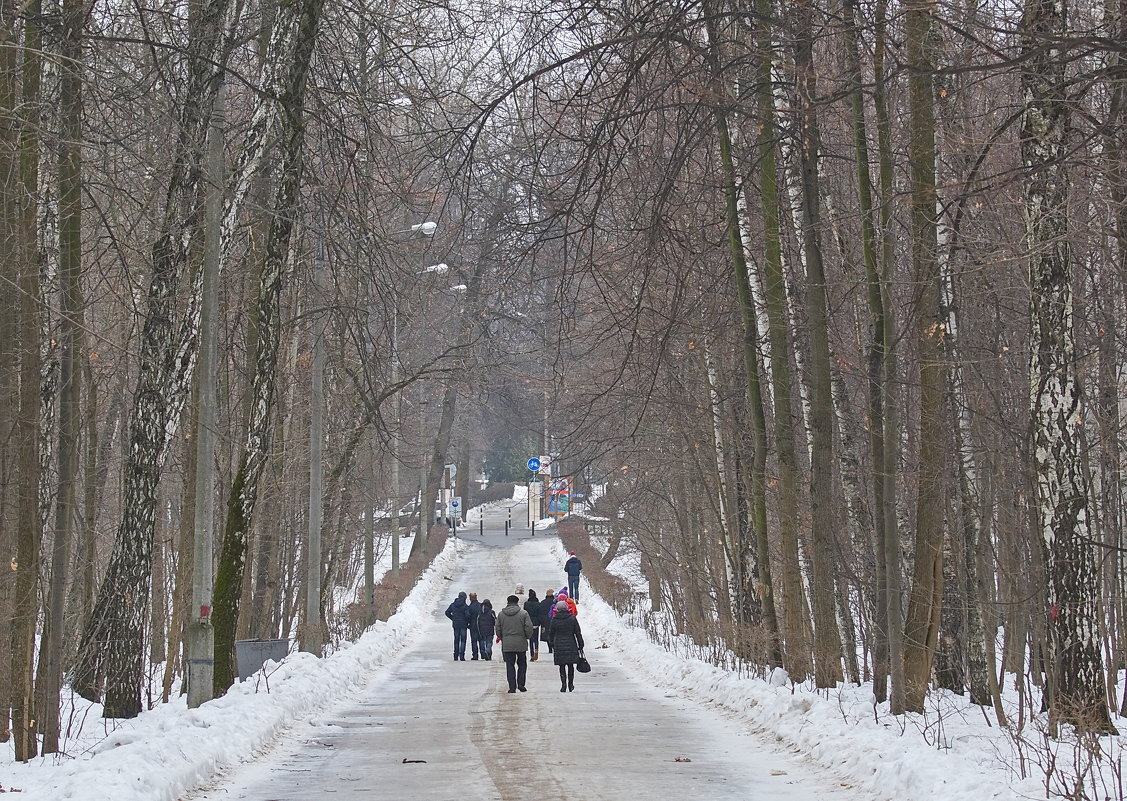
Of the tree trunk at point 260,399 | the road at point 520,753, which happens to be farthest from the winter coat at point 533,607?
the tree trunk at point 260,399

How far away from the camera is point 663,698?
2023cm

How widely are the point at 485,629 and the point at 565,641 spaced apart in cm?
971

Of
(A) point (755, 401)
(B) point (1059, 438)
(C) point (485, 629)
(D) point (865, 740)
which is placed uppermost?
(A) point (755, 401)

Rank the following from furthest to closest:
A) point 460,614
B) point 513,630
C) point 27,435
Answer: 1. point 460,614
2. point 513,630
3. point 27,435

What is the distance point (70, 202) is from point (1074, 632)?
9657 millimetres

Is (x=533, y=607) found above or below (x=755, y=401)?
below

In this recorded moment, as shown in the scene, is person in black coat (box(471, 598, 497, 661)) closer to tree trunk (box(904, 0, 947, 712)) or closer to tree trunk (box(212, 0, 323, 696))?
tree trunk (box(212, 0, 323, 696))

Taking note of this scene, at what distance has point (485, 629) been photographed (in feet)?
102

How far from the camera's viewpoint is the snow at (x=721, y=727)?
9.42m

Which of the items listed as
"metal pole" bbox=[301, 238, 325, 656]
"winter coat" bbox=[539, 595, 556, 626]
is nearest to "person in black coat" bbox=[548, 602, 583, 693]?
"metal pole" bbox=[301, 238, 325, 656]

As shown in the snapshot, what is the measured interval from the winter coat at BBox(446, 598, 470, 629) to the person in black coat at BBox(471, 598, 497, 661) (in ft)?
1.22

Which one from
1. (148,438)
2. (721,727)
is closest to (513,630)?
(721,727)

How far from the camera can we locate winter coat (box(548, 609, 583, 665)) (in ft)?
70.7

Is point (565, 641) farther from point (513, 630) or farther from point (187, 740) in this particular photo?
point (187, 740)
